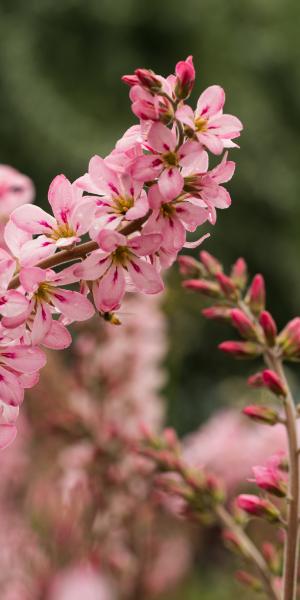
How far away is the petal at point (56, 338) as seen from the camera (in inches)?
9.6

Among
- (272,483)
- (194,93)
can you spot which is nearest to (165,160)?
(272,483)

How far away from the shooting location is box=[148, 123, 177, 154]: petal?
0.75 feet

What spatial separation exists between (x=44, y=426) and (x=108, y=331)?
13cm

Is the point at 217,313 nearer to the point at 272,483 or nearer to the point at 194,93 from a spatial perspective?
the point at 272,483

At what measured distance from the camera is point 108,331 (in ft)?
2.26

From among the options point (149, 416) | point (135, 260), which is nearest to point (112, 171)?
point (135, 260)

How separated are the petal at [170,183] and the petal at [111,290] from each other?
0.03 meters

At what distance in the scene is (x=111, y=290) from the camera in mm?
242

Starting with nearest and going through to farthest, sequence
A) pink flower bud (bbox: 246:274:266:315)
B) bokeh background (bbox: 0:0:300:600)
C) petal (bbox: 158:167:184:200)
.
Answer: petal (bbox: 158:167:184:200)
pink flower bud (bbox: 246:274:266:315)
bokeh background (bbox: 0:0:300:600)

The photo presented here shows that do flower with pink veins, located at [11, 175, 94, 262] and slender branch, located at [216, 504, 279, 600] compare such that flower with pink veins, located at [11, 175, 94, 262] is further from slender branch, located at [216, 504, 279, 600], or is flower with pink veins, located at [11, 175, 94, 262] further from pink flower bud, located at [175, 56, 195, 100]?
slender branch, located at [216, 504, 279, 600]

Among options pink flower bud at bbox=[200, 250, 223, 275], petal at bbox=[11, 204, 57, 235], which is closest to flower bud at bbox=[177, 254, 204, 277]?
pink flower bud at bbox=[200, 250, 223, 275]

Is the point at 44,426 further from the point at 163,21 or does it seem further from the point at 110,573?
the point at 163,21

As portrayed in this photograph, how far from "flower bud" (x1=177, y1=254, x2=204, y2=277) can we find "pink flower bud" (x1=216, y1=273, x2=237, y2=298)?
0.06ft

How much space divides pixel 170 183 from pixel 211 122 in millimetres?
28
